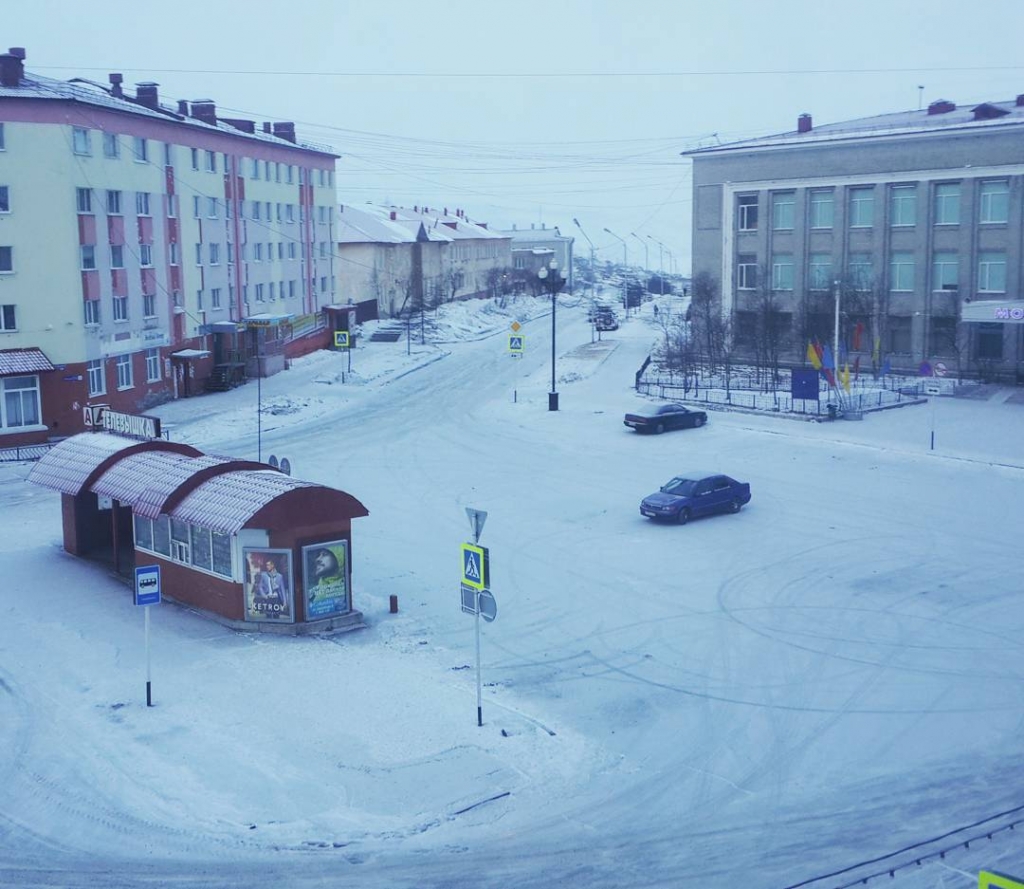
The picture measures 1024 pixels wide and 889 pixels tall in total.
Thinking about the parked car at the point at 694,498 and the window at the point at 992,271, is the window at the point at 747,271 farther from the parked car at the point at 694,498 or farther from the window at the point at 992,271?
the parked car at the point at 694,498

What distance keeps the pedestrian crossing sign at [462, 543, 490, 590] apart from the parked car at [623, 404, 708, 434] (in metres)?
24.6

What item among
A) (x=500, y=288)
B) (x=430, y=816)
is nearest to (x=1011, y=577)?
(x=430, y=816)

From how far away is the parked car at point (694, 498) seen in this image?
93.2 feet

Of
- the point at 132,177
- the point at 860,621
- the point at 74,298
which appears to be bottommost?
the point at 860,621

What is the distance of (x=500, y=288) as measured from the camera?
356 feet

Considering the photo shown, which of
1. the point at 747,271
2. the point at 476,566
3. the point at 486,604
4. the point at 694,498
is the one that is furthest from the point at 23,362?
the point at 747,271

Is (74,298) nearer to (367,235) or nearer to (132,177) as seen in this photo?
(132,177)

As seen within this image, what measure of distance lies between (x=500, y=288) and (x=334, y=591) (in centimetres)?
8892

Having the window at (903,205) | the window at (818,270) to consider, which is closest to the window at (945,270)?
the window at (903,205)

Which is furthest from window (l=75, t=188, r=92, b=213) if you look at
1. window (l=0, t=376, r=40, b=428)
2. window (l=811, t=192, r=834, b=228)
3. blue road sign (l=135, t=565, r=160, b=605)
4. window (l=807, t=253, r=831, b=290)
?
window (l=811, t=192, r=834, b=228)

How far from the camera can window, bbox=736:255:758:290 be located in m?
62.7

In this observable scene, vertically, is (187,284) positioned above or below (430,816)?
above

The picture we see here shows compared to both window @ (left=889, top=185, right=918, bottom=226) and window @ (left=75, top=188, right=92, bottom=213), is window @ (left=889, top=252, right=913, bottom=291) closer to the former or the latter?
window @ (left=889, top=185, right=918, bottom=226)

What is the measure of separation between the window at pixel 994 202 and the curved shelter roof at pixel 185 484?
4121 centimetres
